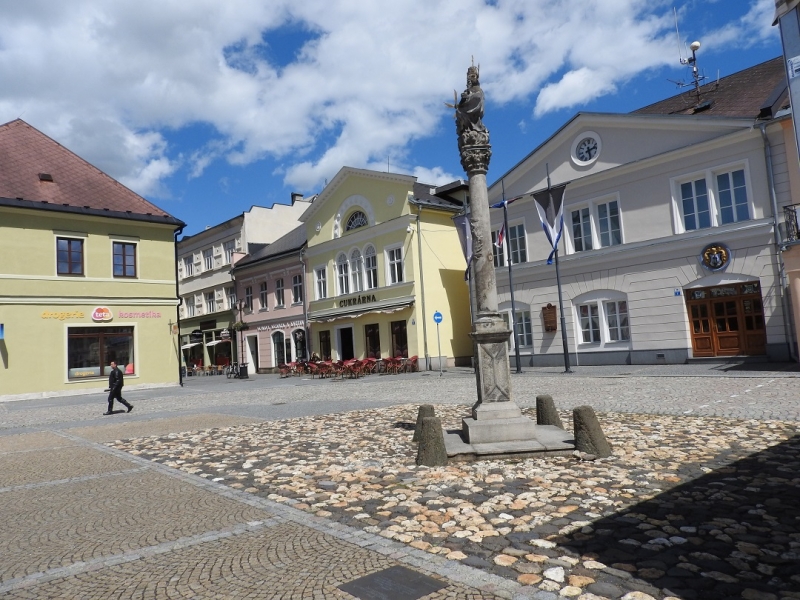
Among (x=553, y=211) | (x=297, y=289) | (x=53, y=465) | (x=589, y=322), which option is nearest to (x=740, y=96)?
(x=553, y=211)

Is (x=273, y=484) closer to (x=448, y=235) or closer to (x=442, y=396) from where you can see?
(x=442, y=396)

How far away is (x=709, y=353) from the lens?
69.4 ft

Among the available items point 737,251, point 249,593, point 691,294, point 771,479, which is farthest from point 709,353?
point 249,593

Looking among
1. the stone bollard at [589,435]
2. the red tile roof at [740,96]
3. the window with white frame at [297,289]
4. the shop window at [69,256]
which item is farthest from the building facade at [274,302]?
the stone bollard at [589,435]

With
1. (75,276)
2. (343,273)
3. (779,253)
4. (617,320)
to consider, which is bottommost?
(617,320)

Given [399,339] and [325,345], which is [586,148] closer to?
[399,339]

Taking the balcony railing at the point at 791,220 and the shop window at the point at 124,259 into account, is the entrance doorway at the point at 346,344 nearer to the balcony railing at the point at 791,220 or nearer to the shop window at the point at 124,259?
the shop window at the point at 124,259

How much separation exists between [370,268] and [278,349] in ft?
32.9

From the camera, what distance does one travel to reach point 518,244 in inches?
1080

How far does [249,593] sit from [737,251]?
66.8 feet

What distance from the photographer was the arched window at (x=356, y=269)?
33.9 m

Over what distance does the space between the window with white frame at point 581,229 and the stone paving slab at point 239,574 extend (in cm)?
2179

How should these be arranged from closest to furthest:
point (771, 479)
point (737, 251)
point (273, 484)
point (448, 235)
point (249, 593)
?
point (249, 593) < point (771, 479) < point (273, 484) < point (737, 251) < point (448, 235)

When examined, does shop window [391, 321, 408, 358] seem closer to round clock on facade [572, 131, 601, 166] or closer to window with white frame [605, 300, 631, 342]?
window with white frame [605, 300, 631, 342]
